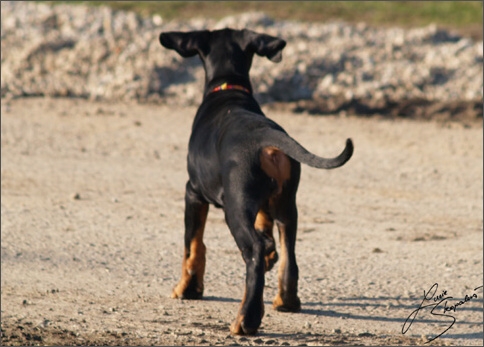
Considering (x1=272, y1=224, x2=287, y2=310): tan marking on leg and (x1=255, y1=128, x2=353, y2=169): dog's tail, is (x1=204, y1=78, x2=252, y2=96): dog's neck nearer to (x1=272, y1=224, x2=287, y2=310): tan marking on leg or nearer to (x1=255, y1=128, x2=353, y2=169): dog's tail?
(x1=255, y1=128, x2=353, y2=169): dog's tail

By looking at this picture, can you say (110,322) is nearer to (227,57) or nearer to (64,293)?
(64,293)

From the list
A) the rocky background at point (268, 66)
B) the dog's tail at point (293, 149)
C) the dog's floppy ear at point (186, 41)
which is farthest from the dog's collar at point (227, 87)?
the rocky background at point (268, 66)

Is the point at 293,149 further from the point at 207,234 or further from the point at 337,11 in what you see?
the point at 337,11

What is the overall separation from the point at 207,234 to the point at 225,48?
6.70 feet

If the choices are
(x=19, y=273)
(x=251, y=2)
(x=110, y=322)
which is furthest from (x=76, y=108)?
(x=251, y=2)

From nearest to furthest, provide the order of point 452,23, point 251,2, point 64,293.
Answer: point 64,293 < point 452,23 < point 251,2

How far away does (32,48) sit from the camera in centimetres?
1530

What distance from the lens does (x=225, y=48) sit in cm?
761

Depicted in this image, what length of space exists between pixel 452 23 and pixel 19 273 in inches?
556

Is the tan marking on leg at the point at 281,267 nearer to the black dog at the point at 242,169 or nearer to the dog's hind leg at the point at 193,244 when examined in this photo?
the black dog at the point at 242,169

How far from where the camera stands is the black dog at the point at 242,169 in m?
6.28

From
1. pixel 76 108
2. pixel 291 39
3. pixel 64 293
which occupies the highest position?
pixel 291 39

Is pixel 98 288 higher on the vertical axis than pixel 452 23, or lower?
lower

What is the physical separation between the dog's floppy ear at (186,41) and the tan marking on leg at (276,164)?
155 cm
